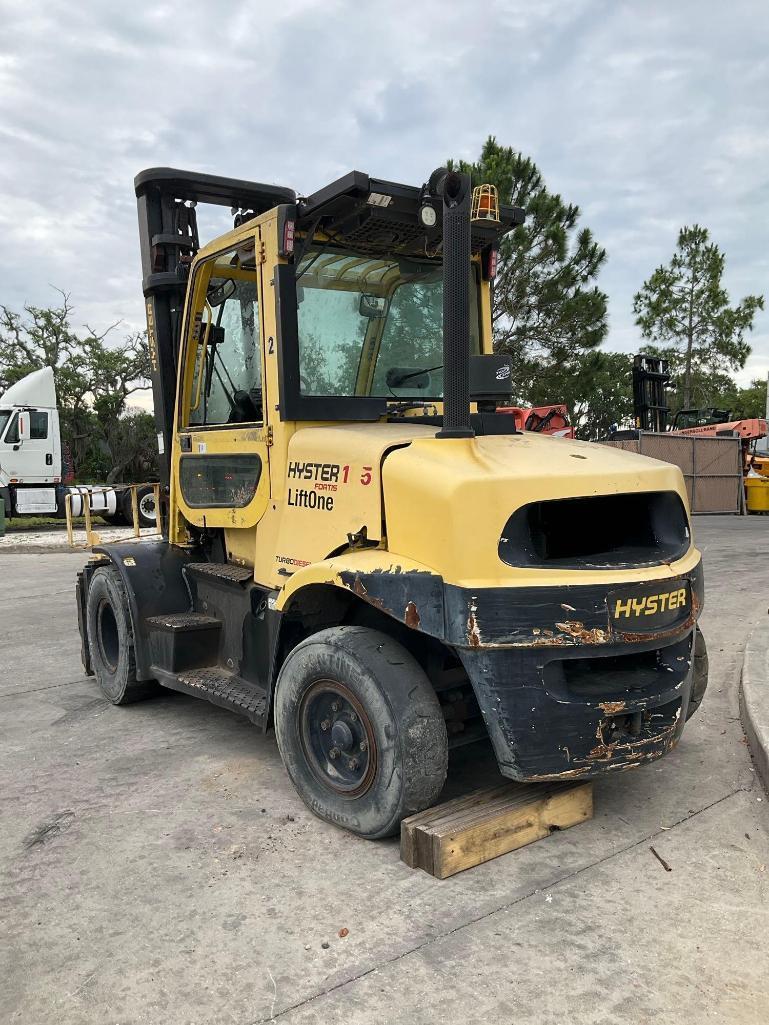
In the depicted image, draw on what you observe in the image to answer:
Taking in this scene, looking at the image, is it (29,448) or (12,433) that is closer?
(12,433)

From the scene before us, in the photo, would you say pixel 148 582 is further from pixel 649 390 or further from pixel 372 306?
pixel 649 390

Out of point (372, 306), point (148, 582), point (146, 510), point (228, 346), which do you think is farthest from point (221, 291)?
point (146, 510)

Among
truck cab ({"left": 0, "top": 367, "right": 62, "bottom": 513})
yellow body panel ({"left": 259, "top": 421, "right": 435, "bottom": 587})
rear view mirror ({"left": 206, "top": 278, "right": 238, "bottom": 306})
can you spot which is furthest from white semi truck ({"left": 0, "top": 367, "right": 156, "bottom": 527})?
yellow body panel ({"left": 259, "top": 421, "right": 435, "bottom": 587})

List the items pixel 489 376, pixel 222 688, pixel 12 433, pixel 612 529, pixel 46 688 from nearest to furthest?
pixel 612 529 < pixel 489 376 < pixel 222 688 < pixel 46 688 < pixel 12 433

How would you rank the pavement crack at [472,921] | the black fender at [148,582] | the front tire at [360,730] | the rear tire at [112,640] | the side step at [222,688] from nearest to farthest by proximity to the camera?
the pavement crack at [472,921] < the front tire at [360,730] < the side step at [222,688] < the black fender at [148,582] < the rear tire at [112,640]

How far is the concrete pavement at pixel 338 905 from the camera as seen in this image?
8.17 feet

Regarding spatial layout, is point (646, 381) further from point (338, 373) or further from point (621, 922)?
point (621, 922)

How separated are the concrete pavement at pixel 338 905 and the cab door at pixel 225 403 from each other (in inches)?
54.6

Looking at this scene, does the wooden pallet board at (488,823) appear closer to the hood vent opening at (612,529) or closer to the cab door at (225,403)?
the hood vent opening at (612,529)

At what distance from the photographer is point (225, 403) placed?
4840 millimetres

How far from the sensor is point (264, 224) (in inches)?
163

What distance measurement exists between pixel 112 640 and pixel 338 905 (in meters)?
3.24

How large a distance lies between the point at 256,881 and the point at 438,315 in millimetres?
2951

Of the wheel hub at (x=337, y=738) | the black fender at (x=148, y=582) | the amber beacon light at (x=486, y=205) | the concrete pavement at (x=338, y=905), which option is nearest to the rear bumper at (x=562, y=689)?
the concrete pavement at (x=338, y=905)
